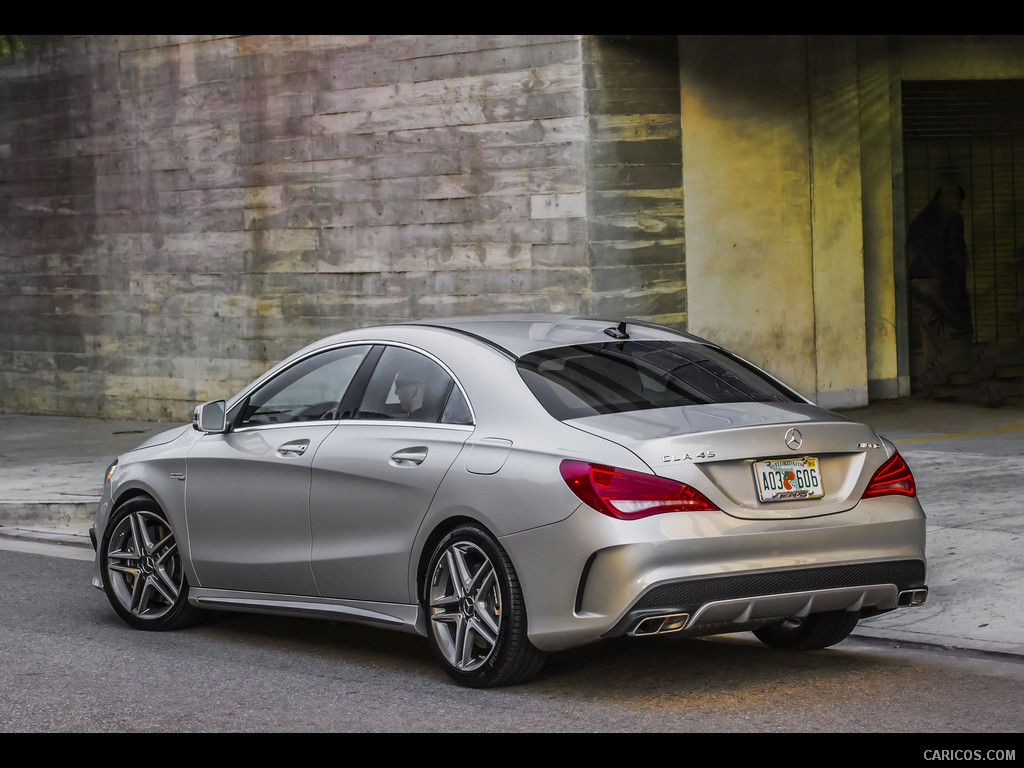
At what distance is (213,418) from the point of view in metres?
7.80

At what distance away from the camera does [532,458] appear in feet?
20.4

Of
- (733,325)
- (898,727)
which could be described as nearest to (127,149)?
(733,325)

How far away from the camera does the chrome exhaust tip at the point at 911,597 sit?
21.0 ft

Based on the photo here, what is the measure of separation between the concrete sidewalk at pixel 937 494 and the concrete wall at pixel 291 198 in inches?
51.7

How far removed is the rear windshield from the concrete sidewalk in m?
1.45

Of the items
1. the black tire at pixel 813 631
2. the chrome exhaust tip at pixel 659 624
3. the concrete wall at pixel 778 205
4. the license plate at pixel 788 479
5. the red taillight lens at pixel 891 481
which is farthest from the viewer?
the concrete wall at pixel 778 205

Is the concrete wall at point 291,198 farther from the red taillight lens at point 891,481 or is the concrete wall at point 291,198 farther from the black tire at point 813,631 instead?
the red taillight lens at point 891,481

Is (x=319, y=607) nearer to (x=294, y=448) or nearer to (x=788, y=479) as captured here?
(x=294, y=448)

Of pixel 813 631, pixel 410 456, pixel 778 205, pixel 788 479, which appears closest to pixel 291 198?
pixel 778 205

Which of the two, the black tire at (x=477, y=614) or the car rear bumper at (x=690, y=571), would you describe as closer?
the car rear bumper at (x=690, y=571)

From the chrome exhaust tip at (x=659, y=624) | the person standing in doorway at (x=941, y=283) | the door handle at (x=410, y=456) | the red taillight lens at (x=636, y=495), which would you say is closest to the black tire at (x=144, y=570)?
the door handle at (x=410, y=456)

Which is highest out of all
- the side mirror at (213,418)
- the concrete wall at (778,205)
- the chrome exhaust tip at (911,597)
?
the concrete wall at (778,205)
